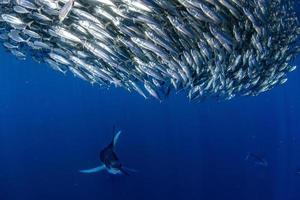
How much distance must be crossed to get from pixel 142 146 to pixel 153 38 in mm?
25035

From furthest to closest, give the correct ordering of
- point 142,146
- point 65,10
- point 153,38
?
point 142,146 → point 153,38 → point 65,10

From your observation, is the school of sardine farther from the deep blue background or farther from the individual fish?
the deep blue background

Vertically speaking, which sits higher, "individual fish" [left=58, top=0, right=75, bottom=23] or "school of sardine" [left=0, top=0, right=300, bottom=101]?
"school of sardine" [left=0, top=0, right=300, bottom=101]

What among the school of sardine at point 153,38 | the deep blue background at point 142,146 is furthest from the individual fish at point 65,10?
the deep blue background at point 142,146

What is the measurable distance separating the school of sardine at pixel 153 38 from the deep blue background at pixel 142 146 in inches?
755

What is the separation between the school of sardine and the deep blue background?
62.9 ft

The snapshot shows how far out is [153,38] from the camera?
6.28m

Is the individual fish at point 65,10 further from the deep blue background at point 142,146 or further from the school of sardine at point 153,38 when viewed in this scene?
the deep blue background at point 142,146

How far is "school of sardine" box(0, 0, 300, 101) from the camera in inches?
244

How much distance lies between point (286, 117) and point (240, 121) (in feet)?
21.5

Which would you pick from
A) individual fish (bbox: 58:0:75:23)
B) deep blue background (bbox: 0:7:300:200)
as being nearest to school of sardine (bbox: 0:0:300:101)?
individual fish (bbox: 58:0:75:23)

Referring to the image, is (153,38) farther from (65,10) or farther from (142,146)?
(142,146)

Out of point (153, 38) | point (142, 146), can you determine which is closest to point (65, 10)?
point (153, 38)

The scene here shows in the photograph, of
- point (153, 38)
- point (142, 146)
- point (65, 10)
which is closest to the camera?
point (65, 10)
